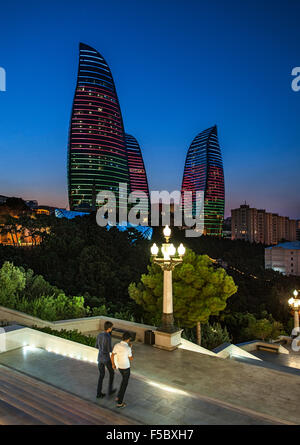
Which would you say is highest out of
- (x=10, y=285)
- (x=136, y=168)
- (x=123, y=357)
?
(x=136, y=168)

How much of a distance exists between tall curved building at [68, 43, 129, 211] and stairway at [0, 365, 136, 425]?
90.8m

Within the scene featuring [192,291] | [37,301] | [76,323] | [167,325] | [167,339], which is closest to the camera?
[167,339]

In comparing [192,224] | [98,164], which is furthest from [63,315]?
[192,224]

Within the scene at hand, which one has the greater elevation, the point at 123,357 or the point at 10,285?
the point at 123,357

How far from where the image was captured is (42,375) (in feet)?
22.7

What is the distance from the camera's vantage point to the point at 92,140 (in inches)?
3944

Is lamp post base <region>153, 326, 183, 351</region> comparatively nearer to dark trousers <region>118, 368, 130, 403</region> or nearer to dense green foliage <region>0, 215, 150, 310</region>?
dark trousers <region>118, 368, 130, 403</region>

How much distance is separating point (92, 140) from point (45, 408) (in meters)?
101

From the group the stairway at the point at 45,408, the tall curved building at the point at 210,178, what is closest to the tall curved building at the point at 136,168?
the tall curved building at the point at 210,178

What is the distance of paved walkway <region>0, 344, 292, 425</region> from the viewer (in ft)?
17.7

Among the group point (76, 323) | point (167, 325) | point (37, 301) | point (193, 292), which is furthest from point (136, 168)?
point (167, 325)

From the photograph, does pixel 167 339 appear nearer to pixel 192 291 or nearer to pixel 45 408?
pixel 45 408

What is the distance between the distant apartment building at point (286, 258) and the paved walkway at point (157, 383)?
8693cm
